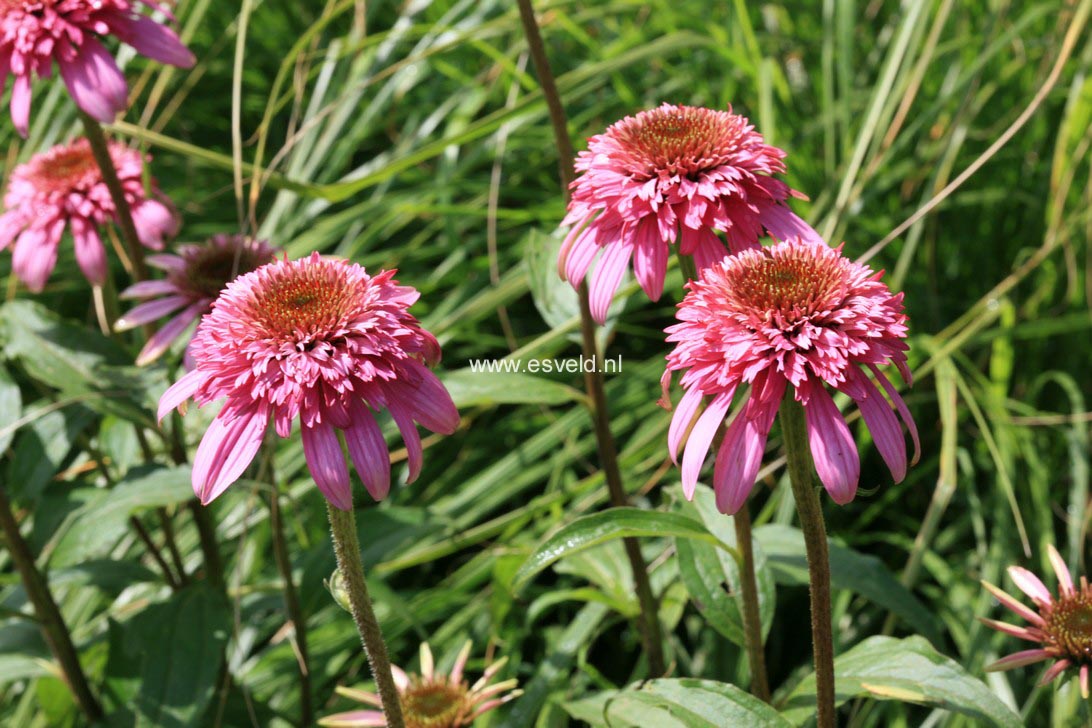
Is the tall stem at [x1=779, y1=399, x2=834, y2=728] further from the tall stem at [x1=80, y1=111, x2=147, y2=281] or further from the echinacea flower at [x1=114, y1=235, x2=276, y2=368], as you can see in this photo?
the tall stem at [x1=80, y1=111, x2=147, y2=281]

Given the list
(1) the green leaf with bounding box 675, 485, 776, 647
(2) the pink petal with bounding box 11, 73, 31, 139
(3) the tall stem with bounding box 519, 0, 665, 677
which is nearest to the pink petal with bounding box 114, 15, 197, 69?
(2) the pink petal with bounding box 11, 73, 31, 139

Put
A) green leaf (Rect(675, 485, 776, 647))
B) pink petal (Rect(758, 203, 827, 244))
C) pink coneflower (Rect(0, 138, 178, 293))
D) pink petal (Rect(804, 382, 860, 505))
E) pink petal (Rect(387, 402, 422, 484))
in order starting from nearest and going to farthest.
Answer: pink petal (Rect(804, 382, 860, 505)) < pink petal (Rect(387, 402, 422, 484)) < pink petal (Rect(758, 203, 827, 244)) < green leaf (Rect(675, 485, 776, 647)) < pink coneflower (Rect(0, 138, 178, 293))

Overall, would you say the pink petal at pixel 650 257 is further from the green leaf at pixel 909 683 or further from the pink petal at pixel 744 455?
the green leaf at pixel 909 683

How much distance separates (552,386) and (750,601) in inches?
14.9

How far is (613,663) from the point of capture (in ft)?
6.21

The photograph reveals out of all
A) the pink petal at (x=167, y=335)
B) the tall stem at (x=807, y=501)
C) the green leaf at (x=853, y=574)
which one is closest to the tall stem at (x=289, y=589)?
the pink petal at (x=167, y=335)

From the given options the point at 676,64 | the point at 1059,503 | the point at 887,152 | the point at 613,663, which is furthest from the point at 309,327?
the point at 676,64

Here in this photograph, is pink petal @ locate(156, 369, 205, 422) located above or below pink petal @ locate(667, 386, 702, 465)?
below

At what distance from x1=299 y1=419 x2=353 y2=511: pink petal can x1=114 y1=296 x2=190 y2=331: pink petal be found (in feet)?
2.07

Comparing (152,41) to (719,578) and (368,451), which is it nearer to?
(368,451)

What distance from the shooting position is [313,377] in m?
0.84

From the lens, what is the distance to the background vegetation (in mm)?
1388

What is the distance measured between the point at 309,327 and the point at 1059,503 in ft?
5.12

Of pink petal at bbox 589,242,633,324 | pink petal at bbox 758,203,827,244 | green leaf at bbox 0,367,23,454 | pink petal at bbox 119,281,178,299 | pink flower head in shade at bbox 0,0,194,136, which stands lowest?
green leaf at bbox 0,367,23,454
